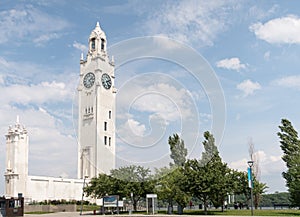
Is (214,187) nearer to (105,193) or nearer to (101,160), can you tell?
(105,193)

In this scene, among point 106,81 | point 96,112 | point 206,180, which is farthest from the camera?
point 106,81

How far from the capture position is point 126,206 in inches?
2621

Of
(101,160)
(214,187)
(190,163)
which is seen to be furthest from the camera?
(101,160)

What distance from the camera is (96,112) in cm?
10744

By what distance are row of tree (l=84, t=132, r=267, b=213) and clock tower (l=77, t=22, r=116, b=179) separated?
33.4m

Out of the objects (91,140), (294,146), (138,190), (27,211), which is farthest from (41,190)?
(294,146)

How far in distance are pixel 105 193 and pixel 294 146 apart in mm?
28855

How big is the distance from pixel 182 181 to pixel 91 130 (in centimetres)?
6102

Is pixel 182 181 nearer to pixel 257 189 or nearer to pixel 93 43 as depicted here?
pixel 257 189

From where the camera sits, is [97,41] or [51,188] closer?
[51,188]

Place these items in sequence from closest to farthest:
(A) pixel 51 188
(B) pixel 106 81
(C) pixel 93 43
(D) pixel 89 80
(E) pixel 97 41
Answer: (A) pixel 51 188 → (D) pixel 89 80 → (B) pixel 106 81 → (E) pixel 97 41 → (C) pixel 93 43

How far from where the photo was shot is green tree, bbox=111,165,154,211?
2385 inches

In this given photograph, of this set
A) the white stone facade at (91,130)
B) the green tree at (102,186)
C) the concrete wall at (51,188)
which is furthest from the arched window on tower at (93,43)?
the green tree at (102,186)

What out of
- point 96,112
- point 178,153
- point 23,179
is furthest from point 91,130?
point 178,153
